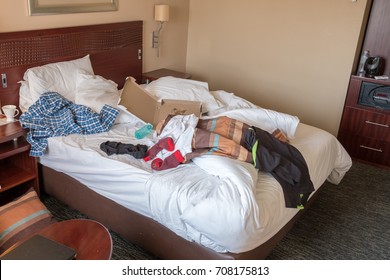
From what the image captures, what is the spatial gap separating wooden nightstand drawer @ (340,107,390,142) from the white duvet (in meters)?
1.10

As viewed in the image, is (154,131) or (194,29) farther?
(194,29)

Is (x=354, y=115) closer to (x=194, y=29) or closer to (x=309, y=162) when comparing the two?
(x=309, y=162)

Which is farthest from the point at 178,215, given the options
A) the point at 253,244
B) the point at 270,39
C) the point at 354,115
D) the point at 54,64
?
the point at 270,39

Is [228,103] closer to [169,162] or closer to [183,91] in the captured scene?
[183,91]

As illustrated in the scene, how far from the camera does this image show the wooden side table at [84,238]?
149cm

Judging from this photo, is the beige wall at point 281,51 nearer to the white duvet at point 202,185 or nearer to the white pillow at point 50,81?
the white duvet at point 202,185

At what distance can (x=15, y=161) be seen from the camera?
2.57 metres

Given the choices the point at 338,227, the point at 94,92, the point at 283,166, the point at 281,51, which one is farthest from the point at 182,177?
the point at 281,51

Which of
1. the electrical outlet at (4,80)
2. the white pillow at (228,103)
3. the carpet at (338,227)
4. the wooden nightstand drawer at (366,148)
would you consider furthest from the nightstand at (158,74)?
the wooden nightstand drawer at (366,148)

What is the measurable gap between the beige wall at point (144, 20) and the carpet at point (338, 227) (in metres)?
1.28
